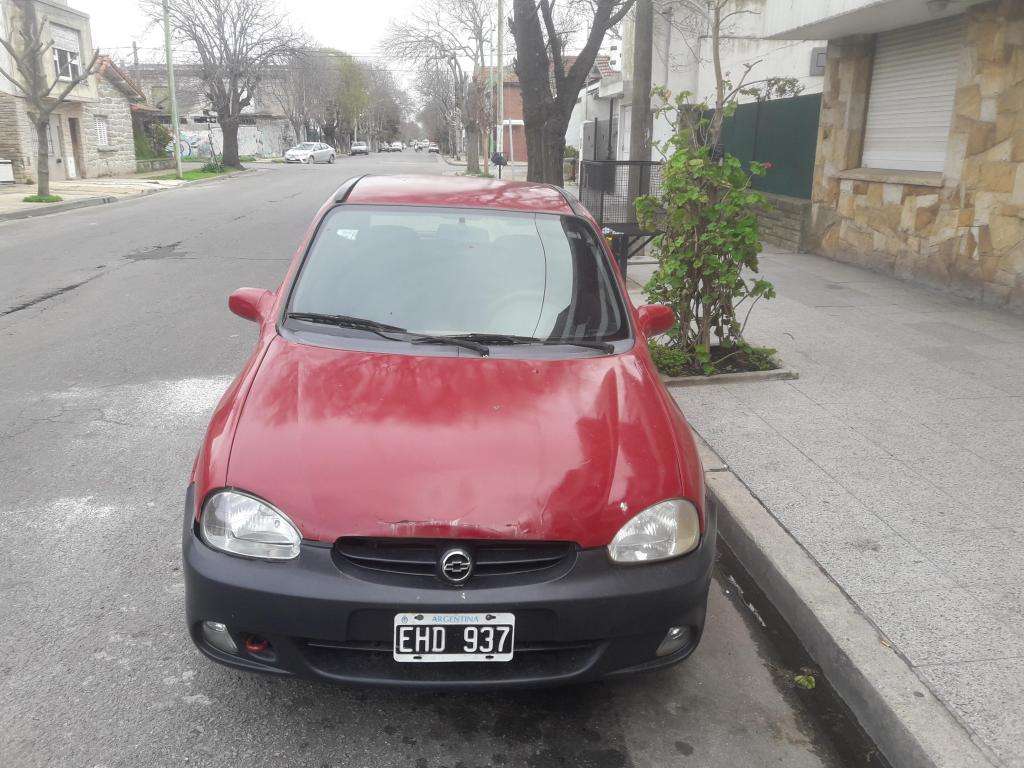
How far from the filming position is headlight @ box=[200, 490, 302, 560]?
8.30 feet

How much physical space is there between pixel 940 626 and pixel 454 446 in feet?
6.55

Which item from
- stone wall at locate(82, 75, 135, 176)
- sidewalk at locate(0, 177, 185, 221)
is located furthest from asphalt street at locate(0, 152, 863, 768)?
stone wall at locate(82, 75, 135, 176)

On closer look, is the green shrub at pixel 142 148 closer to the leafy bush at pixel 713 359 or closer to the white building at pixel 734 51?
the white building at pixel 734 51

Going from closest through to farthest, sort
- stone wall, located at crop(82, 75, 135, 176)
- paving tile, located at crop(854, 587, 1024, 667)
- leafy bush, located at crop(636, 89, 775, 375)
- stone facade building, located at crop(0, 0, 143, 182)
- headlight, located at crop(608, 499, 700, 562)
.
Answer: headlight, located at crop(608, 499, 700, 562), paving tile, located at crop(854, 587, 1024, 667), leafy bush, located at crop(636, 89, 775, 375), stone facade building, located at crop(0, 0, 143, 182), stone wall, located at crop(82, 75, 135, 176)

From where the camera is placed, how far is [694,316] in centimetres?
661

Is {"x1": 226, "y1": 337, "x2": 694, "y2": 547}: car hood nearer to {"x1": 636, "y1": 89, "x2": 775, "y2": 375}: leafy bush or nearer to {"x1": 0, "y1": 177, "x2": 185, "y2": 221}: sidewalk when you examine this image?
{"x1": 636, "y1": 89, "x2": 775, "y2": 375}: leafy bush

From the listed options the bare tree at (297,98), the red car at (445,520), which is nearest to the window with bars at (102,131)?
the bare tree at (297,98)

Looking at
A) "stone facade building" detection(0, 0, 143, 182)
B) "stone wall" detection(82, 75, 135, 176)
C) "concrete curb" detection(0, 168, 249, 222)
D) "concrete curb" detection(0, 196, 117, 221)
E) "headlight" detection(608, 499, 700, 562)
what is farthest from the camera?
"stone wall" detection(82, 75, 135, 176)

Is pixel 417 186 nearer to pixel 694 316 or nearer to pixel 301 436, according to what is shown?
pixel 301 436

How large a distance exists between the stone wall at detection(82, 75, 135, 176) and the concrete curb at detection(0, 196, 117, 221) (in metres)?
12.0

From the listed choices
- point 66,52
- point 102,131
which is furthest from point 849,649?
point 102,131

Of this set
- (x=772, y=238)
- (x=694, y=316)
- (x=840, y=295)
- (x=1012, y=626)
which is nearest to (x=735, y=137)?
(x=772, y=238)

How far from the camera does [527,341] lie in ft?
11.4

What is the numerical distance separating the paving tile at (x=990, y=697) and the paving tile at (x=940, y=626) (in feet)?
0.19
